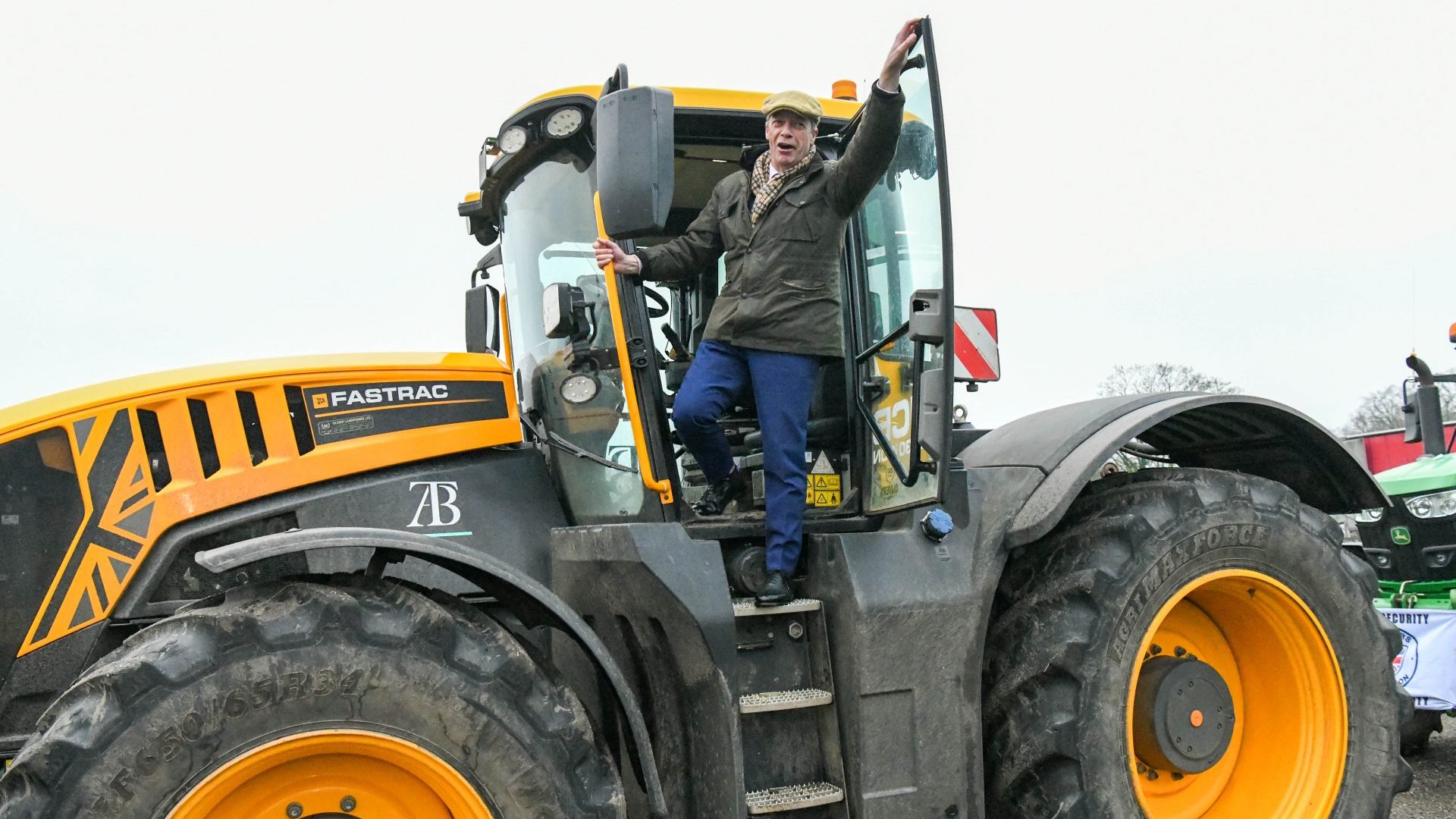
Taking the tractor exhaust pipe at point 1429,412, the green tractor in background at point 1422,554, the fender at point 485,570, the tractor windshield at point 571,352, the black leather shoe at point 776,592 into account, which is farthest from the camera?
the tractor exhaust pipe at point 1429,412

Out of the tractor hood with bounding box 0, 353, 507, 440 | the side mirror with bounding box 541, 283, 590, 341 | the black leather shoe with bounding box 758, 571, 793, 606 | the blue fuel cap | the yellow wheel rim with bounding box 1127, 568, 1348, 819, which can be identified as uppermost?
the side mirror with bounding box 541, 283, 590, 341

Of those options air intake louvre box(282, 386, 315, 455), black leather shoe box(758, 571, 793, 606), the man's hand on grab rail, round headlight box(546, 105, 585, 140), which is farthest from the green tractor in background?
air intake louvre box(282, 386, 315, 455)

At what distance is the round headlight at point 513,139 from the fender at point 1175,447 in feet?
6.04

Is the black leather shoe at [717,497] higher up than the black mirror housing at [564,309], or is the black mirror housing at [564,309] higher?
the black mirror housing at [564,309]

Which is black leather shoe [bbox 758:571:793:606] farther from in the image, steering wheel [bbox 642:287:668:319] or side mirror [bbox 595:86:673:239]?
side mirror [bbox 595:86:673:239]

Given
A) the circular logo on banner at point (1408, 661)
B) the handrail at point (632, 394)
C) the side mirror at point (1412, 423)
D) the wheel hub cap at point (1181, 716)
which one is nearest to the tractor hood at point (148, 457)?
the handrail at point (632, 394)

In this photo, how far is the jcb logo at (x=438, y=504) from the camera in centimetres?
358

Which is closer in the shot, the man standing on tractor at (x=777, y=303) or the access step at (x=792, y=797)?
the access step at (x=792, y=797)

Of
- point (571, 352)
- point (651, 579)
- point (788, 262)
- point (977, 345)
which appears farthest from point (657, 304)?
point (977, 345)

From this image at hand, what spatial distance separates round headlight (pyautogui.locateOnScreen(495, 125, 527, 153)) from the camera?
3.76 meters

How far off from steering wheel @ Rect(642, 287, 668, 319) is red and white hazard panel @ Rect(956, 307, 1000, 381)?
159cm

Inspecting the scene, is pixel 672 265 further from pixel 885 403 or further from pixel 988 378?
pixel 988 378

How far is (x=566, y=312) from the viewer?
3.66 meters

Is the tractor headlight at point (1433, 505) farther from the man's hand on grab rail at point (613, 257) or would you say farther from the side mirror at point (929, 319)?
the man's hand on grab rail at point (613, 257)
